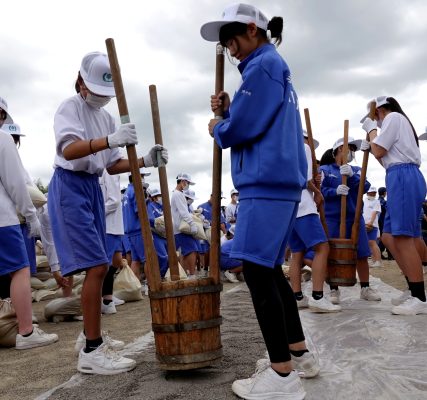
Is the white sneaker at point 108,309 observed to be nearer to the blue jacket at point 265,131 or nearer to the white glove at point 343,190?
the white glove at point 343,190

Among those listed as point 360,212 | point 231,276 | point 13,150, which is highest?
point 13,150

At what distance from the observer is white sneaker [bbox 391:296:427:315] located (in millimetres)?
4062

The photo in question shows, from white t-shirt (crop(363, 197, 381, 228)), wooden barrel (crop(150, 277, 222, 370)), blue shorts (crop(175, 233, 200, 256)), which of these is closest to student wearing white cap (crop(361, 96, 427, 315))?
wooden barrel (crop(150, 277, 222, 370))

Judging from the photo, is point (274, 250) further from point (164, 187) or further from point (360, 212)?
point (360, 212)

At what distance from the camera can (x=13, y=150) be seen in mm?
3787

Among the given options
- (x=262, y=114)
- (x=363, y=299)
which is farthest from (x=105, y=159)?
(x=363, y=299)

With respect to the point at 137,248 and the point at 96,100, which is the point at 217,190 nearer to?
the point at 96,100

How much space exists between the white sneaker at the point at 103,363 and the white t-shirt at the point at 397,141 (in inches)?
112

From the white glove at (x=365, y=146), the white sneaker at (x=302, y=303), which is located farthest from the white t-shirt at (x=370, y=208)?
the white sneaker at (x=302, y=303)

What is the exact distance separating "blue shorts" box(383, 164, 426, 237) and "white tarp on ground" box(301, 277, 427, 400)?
0.73 m

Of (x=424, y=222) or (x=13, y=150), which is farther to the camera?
(x=424, y=222)

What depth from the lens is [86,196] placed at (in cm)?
297

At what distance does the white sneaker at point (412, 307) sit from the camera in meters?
4.06

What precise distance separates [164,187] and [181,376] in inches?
42.1
